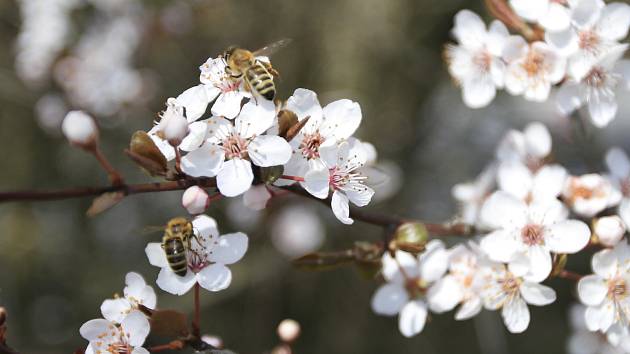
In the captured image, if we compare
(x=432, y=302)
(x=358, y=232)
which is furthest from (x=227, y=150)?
(x=358, y=232)

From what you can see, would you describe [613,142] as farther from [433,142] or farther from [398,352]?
[398,352]

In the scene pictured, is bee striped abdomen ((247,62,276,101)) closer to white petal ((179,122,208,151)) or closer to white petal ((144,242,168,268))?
white petal ((179,122,208,151))

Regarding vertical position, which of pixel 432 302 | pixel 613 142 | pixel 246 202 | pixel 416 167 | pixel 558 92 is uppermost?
pixel 246 202

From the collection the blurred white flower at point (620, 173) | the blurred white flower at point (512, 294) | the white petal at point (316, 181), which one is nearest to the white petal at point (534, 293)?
the blurred white flower at point (512, 294)

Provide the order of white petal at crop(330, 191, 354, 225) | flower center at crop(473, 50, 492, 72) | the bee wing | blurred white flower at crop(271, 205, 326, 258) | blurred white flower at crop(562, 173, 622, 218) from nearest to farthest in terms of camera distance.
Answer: white petal at crop(330, 191, 354, 225) → the bee wing → blurred white flower at crop(562, 173, 622, 218) → flower center at crop(473, 50, 492, 72) → blurred white flower at crop(271, 205, 326, 258)

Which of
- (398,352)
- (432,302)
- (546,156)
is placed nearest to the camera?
(432,302)

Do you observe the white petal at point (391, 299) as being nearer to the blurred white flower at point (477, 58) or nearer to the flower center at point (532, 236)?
the flower center at point (532, 236)

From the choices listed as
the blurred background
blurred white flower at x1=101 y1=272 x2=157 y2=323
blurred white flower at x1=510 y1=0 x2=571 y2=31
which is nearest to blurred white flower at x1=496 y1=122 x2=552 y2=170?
blurred white flower at x1=510 y1=0 x2=571 y2=31
